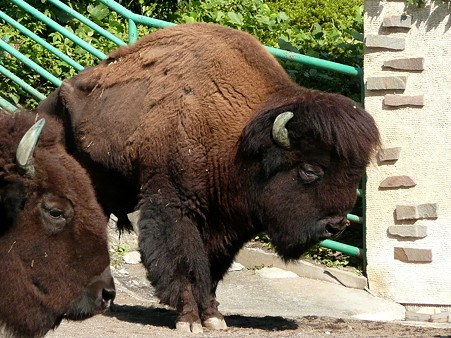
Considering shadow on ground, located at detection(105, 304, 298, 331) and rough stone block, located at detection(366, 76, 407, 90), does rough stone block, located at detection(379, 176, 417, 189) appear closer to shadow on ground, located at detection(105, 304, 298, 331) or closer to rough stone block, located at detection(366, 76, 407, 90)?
rough stone block, located at detection(366, 76, 407, 90)

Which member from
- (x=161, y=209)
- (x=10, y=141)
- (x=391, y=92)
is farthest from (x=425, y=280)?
(x=10, y=141)

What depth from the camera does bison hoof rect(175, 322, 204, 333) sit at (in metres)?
7.40

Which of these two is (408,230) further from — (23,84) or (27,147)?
(27,147)

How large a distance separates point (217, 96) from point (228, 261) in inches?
55.8

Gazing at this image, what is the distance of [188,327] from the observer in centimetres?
742

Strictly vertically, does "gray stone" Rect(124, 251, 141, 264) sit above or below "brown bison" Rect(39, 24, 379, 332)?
below

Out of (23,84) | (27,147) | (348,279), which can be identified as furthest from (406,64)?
(27,147)

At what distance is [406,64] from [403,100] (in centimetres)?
37

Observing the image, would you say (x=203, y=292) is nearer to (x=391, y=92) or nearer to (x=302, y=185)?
(x=302, y=185)

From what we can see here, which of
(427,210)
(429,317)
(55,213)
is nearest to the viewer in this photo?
(55,213)

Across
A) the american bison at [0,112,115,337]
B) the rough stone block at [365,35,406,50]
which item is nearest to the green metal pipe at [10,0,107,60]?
the rough stone block at [365,35,406,50]

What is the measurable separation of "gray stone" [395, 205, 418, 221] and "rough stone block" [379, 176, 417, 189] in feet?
0.68

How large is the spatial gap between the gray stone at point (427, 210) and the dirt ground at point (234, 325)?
109 centimetres

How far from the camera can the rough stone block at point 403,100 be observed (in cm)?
918
